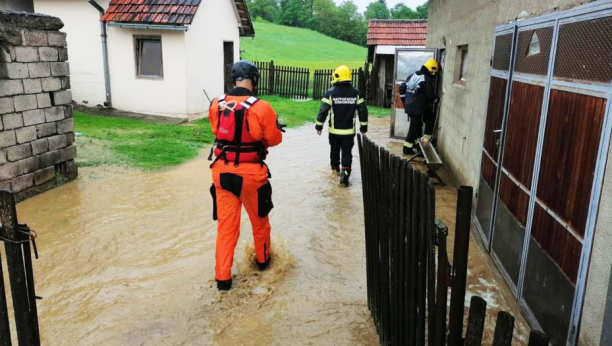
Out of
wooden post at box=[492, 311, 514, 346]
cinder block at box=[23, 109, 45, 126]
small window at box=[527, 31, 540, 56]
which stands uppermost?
small window at box=[527, 31, 540, 56]

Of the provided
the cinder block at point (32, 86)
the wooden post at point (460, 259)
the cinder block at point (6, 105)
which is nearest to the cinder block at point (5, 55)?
the cinder block at point (32, 86)

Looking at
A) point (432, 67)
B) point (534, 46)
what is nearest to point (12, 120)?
point (534, 46)

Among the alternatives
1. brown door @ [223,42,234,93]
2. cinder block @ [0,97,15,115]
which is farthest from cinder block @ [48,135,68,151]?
brown door @ [223,42,234,93]

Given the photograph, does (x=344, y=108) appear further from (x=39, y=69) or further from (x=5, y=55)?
(x=5, y=55)

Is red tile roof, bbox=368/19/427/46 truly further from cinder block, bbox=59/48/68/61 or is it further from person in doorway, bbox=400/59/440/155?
cinder block, bbox=59/48/68/61

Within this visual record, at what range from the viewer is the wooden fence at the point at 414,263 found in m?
2.05

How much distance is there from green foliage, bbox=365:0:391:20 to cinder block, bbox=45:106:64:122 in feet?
327

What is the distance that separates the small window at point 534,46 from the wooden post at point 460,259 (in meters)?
2.43

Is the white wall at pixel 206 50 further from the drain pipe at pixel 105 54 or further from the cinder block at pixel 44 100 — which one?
the cinder block at pixel 44 100

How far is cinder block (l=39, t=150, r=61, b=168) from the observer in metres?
7.30

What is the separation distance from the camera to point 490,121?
5.38 m

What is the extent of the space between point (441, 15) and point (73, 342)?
32.3ft

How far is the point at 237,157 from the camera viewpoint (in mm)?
4312

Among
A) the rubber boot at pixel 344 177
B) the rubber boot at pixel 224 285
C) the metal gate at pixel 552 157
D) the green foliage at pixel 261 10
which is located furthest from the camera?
the green foliage at pixel 261 10
